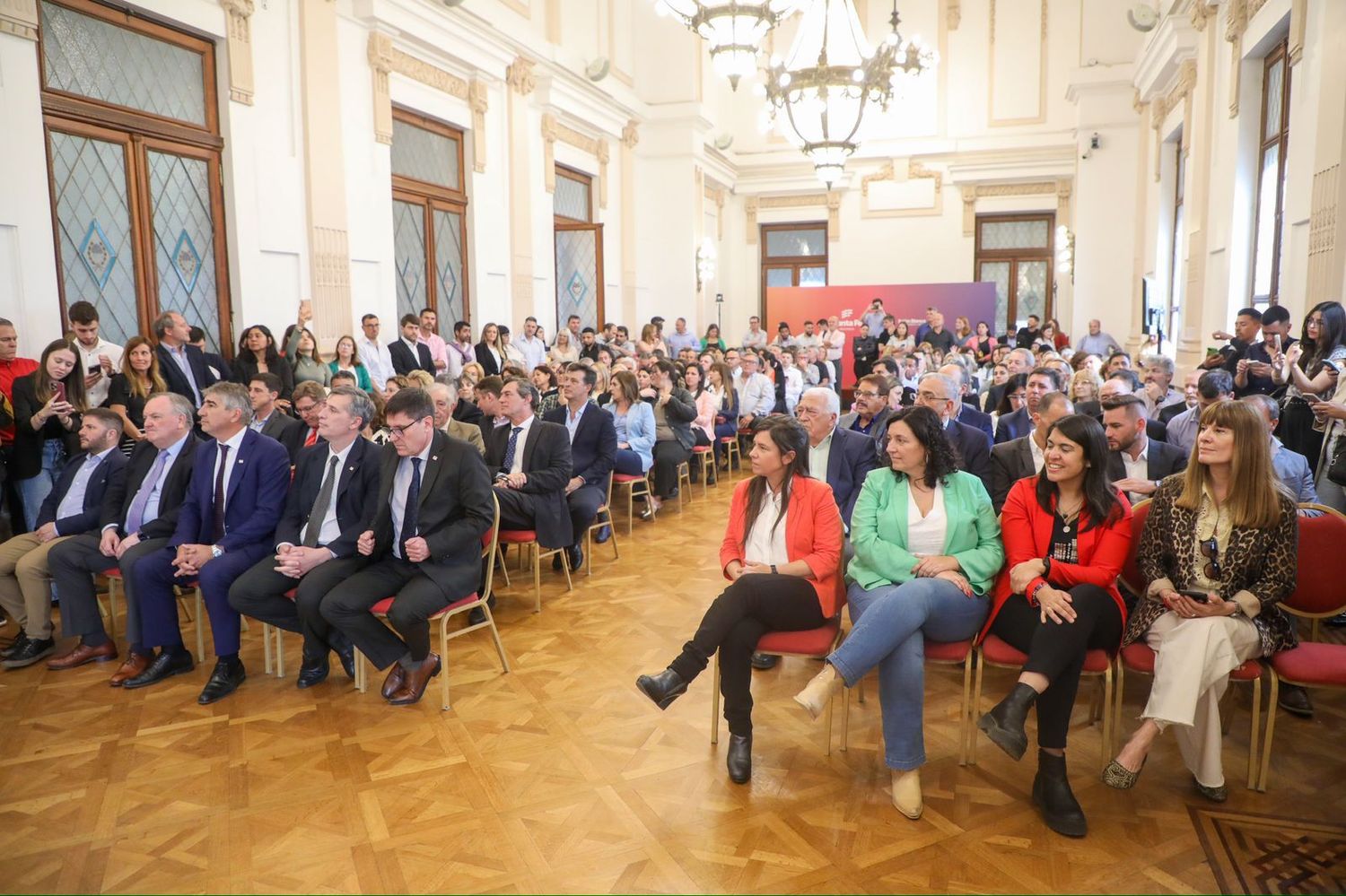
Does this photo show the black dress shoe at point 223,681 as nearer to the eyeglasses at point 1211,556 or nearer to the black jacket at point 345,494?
the black jacket at point 345,494

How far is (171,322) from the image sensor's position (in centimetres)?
579

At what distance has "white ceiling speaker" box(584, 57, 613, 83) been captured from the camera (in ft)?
39.0

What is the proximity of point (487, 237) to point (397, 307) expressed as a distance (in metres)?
1.76

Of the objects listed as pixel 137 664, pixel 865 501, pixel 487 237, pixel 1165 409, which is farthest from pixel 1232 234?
pixel 137 664

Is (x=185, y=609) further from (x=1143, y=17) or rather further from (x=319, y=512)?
(x=1143, y=17)

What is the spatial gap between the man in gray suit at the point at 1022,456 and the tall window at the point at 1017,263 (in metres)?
14.9

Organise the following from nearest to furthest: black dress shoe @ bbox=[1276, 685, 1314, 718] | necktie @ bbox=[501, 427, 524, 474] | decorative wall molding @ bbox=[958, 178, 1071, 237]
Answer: black dress shoe @ bbox=[1276, 685, 1314, 718] < necktie @ bbox=[501, 427, 524, 474] < decorative wall molding @ bbox=[958, 178, 1071, 237]

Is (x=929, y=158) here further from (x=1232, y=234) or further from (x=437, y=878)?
(x=437, y=878)

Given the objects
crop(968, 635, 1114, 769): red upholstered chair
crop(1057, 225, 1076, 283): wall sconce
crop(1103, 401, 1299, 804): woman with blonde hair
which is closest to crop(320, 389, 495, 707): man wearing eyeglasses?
crop(968, 635, 1114, 769): red upholstered chair

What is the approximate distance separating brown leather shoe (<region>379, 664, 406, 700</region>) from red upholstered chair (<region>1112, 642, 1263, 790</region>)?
8.60ft

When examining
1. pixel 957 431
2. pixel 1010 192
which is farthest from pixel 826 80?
pixel 1010 192

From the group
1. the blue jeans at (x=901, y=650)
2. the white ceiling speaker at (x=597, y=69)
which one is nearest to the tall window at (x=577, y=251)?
the white ceiling speaker at (x=597, y=69)

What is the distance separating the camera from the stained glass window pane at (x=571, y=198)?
12039 millimetres

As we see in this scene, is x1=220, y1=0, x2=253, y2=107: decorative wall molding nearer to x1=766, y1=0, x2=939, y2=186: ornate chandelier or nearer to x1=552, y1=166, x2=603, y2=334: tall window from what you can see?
x1=766, y1=0, x2=939, y2=186: ornate chandelier
